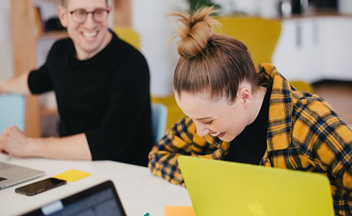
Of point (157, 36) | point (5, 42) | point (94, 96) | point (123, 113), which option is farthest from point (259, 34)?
point (123, 113)

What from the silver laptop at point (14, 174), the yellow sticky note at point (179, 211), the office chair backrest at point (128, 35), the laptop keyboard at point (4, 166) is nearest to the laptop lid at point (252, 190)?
the yellow sticky note at point (179, 211)

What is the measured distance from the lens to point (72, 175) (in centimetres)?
148

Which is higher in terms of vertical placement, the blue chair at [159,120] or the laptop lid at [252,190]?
the laptop lid at [252,190]

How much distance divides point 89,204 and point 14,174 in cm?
75

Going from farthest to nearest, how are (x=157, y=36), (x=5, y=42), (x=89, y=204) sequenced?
1. (x=157, y=36)
2. (x=5, y=42)
3. (x=89, y=204)

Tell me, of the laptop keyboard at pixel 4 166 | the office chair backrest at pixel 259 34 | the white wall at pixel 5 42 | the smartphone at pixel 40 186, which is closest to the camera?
the smartphone at pixel 40 186

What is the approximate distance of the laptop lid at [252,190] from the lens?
85 cm

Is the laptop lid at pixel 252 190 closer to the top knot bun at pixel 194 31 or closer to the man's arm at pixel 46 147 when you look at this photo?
the top knot bun at pixel 194 31

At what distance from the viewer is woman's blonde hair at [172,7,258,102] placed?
3.77 ft

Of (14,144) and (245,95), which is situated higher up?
(245,95)

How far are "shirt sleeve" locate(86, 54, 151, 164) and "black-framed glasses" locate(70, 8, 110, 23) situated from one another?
22 centimetres

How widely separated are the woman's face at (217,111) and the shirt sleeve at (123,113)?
56 centimetres

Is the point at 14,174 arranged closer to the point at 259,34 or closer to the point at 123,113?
the point at 123,113

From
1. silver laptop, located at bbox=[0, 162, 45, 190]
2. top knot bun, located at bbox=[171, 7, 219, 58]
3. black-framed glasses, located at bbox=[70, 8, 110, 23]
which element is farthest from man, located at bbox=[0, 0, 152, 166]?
top knot bun, located at bbox=[171, 7, 219, 58]
